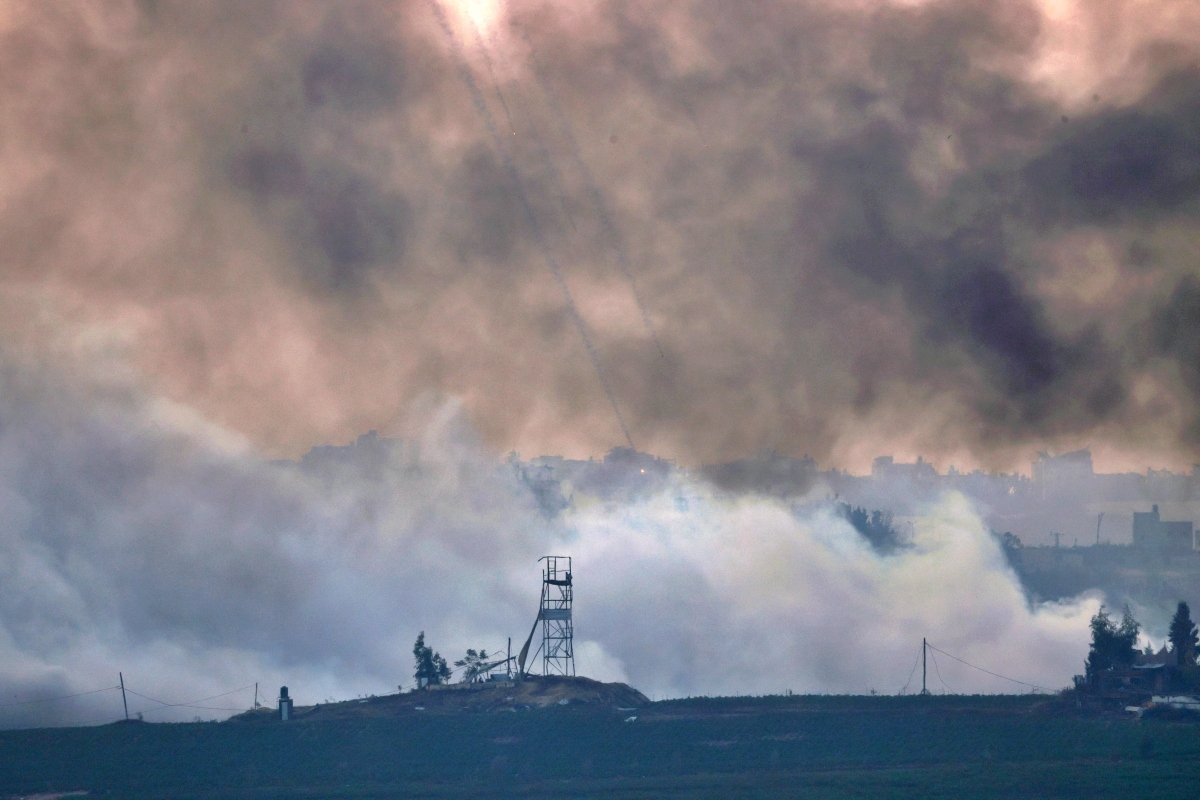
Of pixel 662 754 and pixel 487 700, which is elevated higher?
pixel 487 700

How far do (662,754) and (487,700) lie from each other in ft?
97.9

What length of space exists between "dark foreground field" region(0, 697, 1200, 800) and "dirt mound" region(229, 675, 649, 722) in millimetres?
3083

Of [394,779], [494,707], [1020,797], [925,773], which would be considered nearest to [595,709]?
[494,707]

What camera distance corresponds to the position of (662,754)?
132875mm

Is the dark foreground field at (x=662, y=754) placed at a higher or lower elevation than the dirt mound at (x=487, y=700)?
lower

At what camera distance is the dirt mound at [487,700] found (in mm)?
153000

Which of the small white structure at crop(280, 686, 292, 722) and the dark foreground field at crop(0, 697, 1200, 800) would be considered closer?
the dark foreground field at crop(0, 697, 1200, 800)

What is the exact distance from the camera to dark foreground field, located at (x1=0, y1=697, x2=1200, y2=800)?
118 metres

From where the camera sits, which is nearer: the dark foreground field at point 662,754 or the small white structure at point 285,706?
the dark foreground field at point 662,754

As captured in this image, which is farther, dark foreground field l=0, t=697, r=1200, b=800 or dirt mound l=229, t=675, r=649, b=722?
dirt mound l=229, t=675, r=649, b=722

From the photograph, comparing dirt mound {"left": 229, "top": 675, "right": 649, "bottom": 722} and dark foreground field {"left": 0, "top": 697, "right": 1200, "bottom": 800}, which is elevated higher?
dirt mound {"left": 229, "top": 675, "right": 649, "bottom": 722}

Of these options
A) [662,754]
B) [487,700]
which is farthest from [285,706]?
[662,754]

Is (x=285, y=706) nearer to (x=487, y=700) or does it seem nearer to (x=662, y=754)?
(x=487, y=700)

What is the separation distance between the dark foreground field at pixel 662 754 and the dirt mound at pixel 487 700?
10.1 feet
